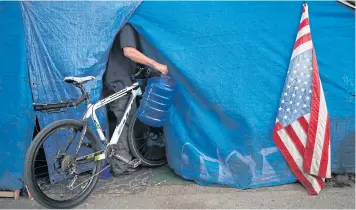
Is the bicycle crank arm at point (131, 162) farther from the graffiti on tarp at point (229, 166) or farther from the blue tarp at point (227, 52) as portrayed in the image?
the blue tarp at point (227, 52)

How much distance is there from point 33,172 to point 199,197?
1.76m

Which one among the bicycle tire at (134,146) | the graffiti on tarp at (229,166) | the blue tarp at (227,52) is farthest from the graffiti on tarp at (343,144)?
the bicycle tire at (134,146)

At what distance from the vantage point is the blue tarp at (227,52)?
426 cm

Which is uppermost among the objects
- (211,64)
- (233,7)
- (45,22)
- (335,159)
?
(233,7)

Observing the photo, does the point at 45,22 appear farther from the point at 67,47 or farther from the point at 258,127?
the point at 258,127

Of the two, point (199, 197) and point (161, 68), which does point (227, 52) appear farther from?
point (199, 197)

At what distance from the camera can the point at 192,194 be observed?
429 cm

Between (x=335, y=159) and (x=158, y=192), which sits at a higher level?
(x=335, y=159)

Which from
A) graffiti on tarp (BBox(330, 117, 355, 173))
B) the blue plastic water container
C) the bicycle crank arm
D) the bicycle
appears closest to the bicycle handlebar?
the bicycle

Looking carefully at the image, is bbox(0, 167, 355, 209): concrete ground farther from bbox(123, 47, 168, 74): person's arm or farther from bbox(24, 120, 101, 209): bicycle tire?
bbox(123, 47, 168, 74): person's arm

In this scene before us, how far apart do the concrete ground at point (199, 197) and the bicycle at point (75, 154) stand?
0.25 metres

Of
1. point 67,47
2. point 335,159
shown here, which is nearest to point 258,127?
point 335,159

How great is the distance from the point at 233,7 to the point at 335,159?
6.95 feet

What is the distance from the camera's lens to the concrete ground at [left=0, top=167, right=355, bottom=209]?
4055 mm
